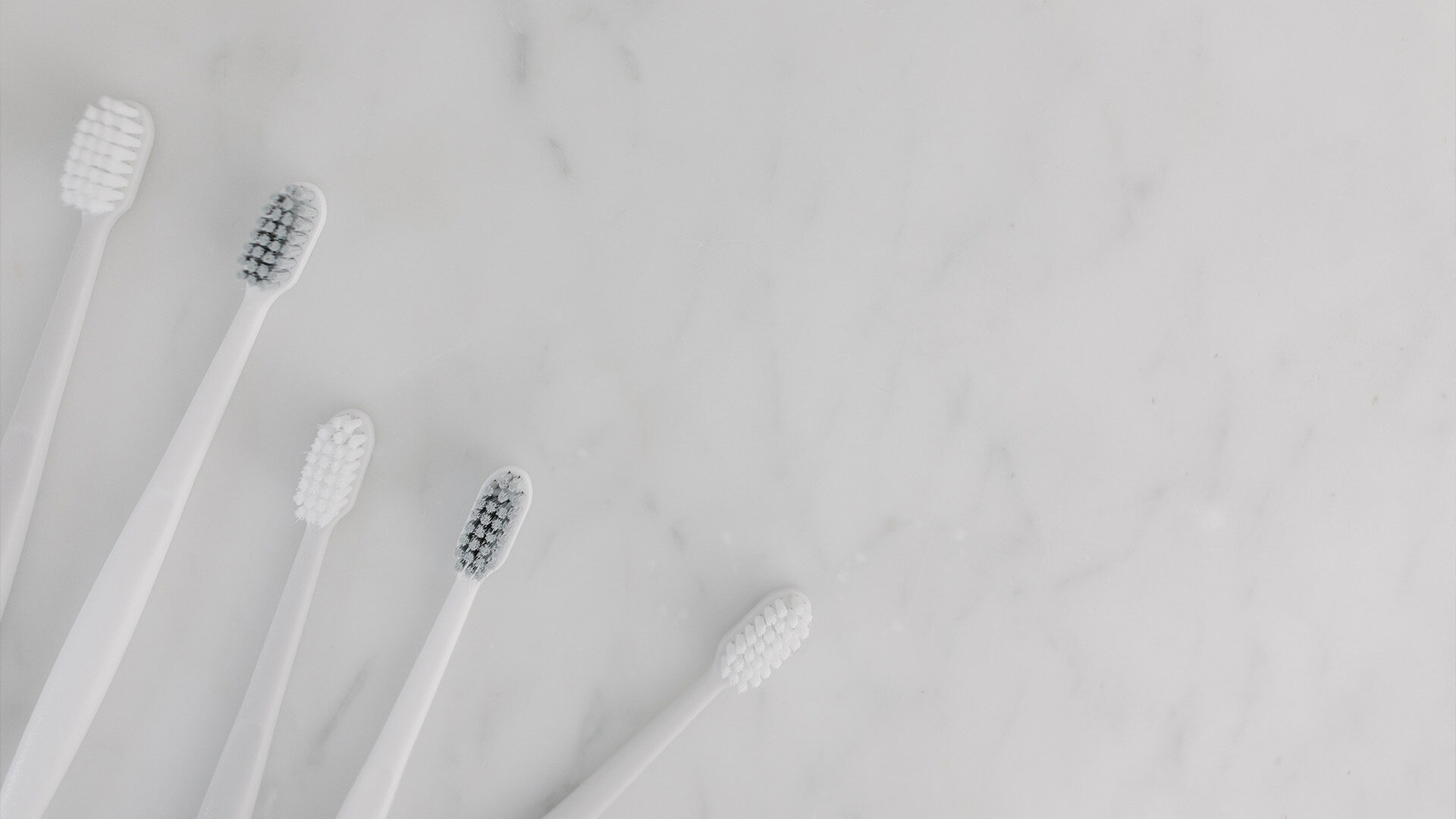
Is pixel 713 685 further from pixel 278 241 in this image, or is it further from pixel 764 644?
pixel 278 241

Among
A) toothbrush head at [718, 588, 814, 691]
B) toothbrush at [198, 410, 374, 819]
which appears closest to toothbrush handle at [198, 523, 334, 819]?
toothbrush at [198, 410, 374, 819]

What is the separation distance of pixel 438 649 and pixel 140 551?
0.18 metres

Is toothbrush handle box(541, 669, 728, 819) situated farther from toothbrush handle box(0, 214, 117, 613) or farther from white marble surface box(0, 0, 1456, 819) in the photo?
toothbrush handle box(0, 214, 117, 613)

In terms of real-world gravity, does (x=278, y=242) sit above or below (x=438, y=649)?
above

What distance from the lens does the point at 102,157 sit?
505mm

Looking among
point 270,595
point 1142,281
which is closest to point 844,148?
point 1142,281

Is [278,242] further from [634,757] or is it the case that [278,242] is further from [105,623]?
[634,757]

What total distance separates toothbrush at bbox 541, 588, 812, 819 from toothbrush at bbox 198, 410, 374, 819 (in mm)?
190

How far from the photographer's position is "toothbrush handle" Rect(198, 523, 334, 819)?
20.3 inches

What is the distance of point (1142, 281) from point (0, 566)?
759 millimetres

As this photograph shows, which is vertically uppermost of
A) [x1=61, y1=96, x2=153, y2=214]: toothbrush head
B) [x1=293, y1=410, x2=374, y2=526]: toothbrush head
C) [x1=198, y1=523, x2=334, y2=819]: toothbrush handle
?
[x1=61, y1=96, x2=153, y2=214]: toothbrush head

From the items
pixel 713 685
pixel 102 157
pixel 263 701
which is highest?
pixel 102 157

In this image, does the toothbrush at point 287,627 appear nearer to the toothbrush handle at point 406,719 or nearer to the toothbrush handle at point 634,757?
the toothbrush handle at point 406,719

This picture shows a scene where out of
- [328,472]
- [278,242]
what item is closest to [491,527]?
[328,472]
